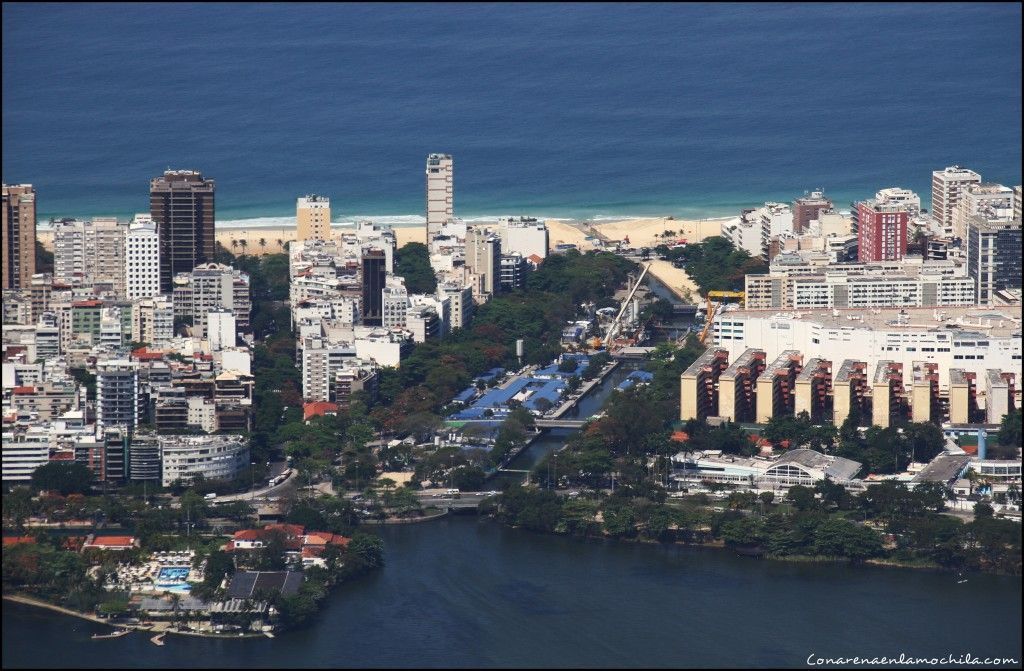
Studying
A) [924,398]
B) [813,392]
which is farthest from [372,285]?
[924,398]

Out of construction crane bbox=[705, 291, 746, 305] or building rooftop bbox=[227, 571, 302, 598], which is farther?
construction crane bbox=[705, 291, 746, 305]

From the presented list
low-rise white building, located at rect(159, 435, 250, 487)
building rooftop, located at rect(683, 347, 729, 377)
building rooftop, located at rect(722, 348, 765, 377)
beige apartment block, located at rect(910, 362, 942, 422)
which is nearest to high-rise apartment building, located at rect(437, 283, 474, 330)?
building rooftop, located at rect(683, 347, 729, 377)

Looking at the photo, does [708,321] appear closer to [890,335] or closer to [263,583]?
[890,335]

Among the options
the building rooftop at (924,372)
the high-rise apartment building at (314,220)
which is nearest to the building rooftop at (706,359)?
the building rooftop at (924,372)

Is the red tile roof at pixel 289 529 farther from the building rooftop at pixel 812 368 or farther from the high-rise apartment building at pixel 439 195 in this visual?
the high-rise apartment building at pixel 439 195

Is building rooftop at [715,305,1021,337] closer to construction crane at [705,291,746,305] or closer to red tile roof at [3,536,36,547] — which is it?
construction crane at [705,291,746,305]

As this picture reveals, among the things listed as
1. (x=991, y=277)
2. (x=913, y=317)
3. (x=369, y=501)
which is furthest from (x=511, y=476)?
(x=991, y=277)
